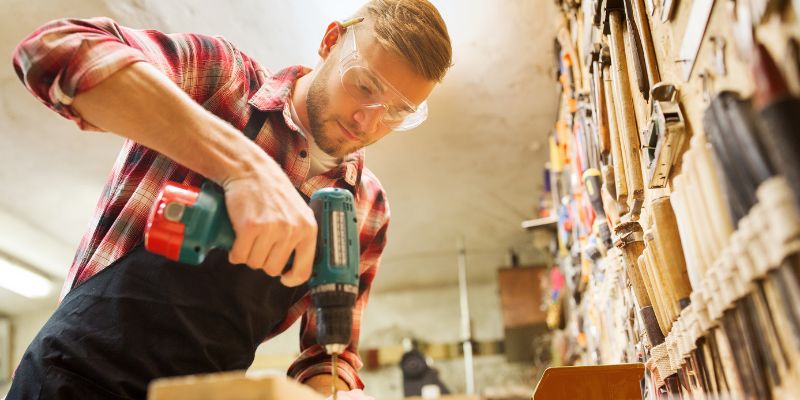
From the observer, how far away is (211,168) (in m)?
1.29

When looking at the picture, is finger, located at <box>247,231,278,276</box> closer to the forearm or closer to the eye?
the forearm

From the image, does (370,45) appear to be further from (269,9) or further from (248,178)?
(269,9)

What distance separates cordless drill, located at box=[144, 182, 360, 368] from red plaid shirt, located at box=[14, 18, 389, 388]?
26 centimetres

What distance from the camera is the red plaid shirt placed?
1.27 meters

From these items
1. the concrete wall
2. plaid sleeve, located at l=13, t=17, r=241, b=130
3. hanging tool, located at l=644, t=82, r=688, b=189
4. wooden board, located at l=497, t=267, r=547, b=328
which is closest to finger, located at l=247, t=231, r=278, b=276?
A: plaid sleeve, located at l=13, t=17, r=241, b=130

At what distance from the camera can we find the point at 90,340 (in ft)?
4.52

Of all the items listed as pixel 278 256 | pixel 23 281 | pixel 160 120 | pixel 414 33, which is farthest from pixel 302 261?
pixel 23 281

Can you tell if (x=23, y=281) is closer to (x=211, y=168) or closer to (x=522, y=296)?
(x=522, y=296)

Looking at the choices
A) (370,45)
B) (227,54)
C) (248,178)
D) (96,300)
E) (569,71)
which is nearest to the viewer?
(248,178)

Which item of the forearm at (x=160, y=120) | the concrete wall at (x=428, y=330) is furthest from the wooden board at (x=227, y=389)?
the concrete wall at (x=428, y=330)

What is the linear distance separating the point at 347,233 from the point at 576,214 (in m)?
1.74

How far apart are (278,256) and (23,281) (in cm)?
510

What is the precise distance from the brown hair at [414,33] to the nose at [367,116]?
0.16 meters

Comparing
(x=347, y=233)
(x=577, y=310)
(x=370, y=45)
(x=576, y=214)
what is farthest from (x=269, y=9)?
(x=577, y=310)
